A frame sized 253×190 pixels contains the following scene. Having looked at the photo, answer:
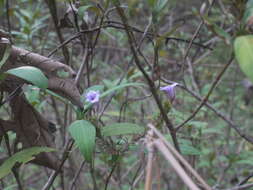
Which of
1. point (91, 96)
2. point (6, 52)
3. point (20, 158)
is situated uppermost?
point (6, 52)

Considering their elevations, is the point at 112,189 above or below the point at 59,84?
below

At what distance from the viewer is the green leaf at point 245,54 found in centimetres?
49

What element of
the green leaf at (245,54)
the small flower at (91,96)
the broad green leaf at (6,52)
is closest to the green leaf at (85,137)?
the small flower at (91,96)

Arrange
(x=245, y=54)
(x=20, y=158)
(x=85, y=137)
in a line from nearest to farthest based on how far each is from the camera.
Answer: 1. (x=245, y=54)
2. (x=85, y=137)
3. (x=20, y=158)

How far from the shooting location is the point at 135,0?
2.71m

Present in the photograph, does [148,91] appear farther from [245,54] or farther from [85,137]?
[245,54]

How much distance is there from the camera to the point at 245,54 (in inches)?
19.8

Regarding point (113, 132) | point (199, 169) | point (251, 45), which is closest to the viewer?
point (251, 45)

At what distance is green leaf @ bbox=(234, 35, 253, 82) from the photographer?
494 mm

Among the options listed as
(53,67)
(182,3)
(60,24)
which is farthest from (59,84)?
(182,3)

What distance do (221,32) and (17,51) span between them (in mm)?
489

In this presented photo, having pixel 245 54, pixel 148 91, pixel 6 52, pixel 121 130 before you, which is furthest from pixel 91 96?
pixel 148 91

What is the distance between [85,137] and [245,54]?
352mm

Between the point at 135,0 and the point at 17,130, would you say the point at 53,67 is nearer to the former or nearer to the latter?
the point at 17,130
